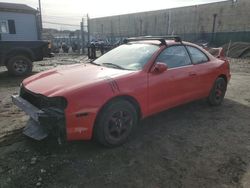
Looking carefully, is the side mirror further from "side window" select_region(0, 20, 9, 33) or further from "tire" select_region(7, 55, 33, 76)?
"side window" select_region(0, 20, 9, 33)

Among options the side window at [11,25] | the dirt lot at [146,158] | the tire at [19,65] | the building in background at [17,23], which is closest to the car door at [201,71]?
the dirt lot at [146,158]

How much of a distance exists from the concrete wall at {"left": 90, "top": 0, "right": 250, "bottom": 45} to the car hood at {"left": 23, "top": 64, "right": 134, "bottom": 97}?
2671 centimetres

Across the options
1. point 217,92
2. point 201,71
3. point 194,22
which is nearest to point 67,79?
point 201,71

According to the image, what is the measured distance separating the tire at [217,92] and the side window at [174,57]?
111 cm

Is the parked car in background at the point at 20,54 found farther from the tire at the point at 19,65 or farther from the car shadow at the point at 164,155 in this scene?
the car shadow at the point at 164,155

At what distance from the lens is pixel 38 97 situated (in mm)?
3348

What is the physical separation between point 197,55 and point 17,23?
17.7 m

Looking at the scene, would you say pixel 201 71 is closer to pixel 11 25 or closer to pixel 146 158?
pixel 146 158

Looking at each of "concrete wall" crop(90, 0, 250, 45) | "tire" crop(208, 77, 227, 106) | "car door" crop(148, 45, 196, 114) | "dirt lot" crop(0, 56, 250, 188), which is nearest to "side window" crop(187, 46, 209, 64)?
"car door" crop(148, 45, 196, 114)

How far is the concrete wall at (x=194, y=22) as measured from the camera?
32469 millimetres

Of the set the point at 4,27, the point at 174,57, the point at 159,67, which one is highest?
the point at 4,27

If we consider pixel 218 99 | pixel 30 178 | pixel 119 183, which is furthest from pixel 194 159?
pixel 218 99

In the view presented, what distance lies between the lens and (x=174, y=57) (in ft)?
14.5

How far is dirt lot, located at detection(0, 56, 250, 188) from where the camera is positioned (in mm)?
2854
